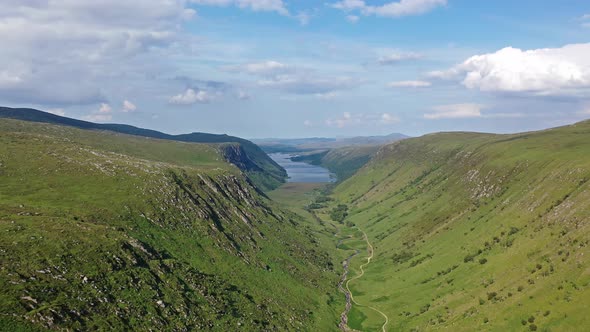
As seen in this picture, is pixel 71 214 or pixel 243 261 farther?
pixel 243 261

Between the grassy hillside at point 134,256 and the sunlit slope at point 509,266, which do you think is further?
the sunlit slope at point 509,266

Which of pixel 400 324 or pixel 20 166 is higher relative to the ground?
A: pixel 20 166

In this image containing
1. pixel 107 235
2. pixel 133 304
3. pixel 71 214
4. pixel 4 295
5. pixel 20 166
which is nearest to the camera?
pixel 4 295

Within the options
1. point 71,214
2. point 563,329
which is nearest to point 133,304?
point 71,214

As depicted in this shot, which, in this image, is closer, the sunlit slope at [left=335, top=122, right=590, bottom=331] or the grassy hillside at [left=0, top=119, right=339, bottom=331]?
the grassy hillside at [left=0, top=119, right=339, bottom=331]

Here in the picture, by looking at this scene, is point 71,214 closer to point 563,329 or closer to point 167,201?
point 167,201

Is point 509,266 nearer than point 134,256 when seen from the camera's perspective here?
No

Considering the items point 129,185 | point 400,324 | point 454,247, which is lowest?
point 400,324

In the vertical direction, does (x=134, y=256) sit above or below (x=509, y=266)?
above
